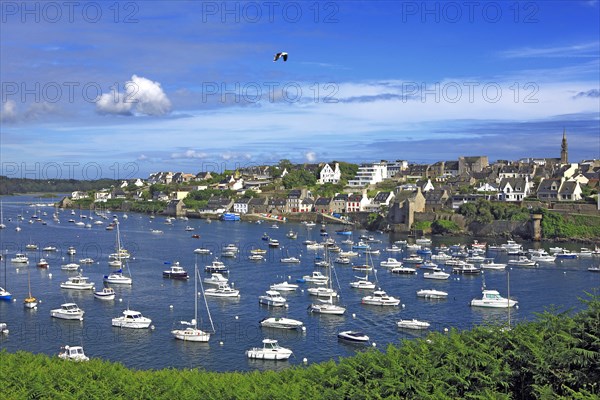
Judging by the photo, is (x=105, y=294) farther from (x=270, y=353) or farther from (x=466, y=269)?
(x=466, y=269)

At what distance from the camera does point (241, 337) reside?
18.0 m

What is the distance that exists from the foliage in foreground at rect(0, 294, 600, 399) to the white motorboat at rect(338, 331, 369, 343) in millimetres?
8228

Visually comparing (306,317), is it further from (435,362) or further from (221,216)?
(221,216)

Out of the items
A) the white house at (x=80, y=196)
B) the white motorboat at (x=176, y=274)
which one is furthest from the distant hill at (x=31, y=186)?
the white motorboat at (x=176, y=274)

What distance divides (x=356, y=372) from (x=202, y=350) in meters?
9.31

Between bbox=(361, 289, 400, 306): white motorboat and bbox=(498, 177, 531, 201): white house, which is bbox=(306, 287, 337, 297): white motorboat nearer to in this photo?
bbox=(361, 289, 400, 306): white motorboat

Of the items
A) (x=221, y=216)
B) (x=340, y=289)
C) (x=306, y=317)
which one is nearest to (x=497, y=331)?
(x=306, y=317)

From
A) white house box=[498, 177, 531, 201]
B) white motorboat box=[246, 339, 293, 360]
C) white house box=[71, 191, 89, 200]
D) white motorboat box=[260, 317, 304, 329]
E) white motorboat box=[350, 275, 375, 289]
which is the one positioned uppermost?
white house box=[498, 177, 531, 201]

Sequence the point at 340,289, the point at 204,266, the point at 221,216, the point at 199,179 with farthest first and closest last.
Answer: the point at 199,179
the point at 221,216
the point at 204,266
the point at 340,289

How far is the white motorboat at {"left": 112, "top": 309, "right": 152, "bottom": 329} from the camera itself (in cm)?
1872

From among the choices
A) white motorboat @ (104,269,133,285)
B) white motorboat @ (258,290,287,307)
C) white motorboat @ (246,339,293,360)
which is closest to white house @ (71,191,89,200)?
white motorboat @ (104,269,133,285)

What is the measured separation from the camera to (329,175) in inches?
2867

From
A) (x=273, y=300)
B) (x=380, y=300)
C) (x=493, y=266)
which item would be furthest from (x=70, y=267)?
(x=493, y=266)

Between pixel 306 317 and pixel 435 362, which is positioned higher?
pixel 435 362
